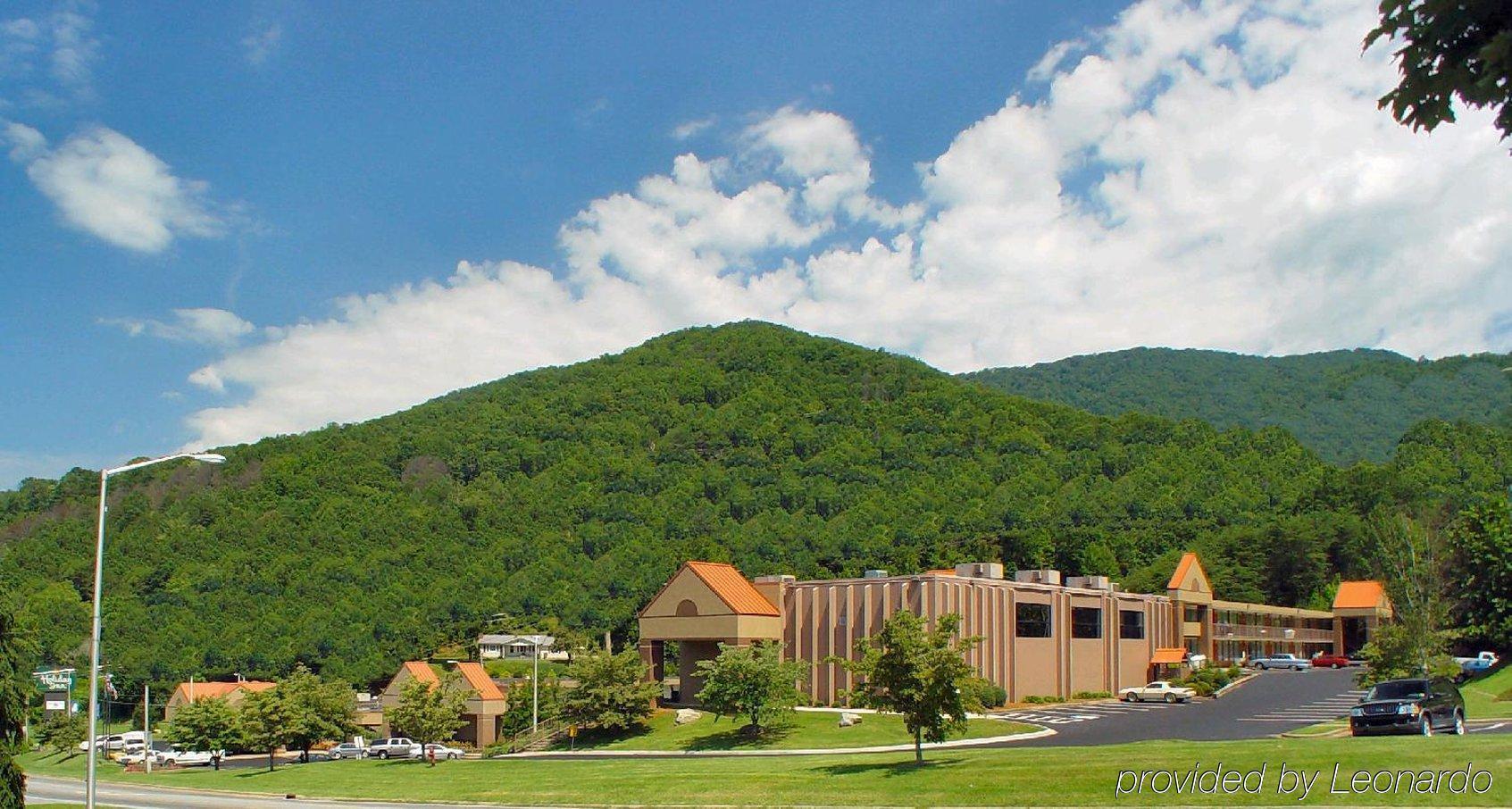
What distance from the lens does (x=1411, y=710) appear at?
2962cm

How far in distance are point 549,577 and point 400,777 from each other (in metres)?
116

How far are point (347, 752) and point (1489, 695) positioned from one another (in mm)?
60690

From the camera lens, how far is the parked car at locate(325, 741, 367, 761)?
7175 centimetres

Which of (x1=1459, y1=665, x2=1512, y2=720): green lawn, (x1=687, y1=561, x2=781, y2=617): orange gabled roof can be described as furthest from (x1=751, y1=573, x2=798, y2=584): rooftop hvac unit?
(x1=1459, y1=665, x2=1512, y2=720): green lawn

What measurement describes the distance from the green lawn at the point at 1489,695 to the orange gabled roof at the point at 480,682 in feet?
166

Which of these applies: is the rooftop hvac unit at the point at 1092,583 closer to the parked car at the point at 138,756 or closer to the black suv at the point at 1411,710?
the black suv at the point at 1411,710

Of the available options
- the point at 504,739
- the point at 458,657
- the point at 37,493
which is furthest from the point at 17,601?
the point at 37,493

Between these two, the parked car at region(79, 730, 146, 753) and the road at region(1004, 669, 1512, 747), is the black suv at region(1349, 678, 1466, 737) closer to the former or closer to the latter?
the road at region(1004, 669, 1512, 747)

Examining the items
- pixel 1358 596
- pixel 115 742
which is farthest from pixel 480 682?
pixel 1358 596

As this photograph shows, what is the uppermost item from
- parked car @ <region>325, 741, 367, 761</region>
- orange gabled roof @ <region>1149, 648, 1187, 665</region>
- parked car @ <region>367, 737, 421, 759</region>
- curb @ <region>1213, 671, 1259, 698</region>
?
orange gabled roof @ <region>1149, 648, 1187, 665</region>

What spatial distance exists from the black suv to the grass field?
16819mm

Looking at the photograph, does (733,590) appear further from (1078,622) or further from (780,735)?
(1078,622)

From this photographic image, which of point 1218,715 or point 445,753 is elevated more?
point 1218,715

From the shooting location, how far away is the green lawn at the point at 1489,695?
41.6 m
